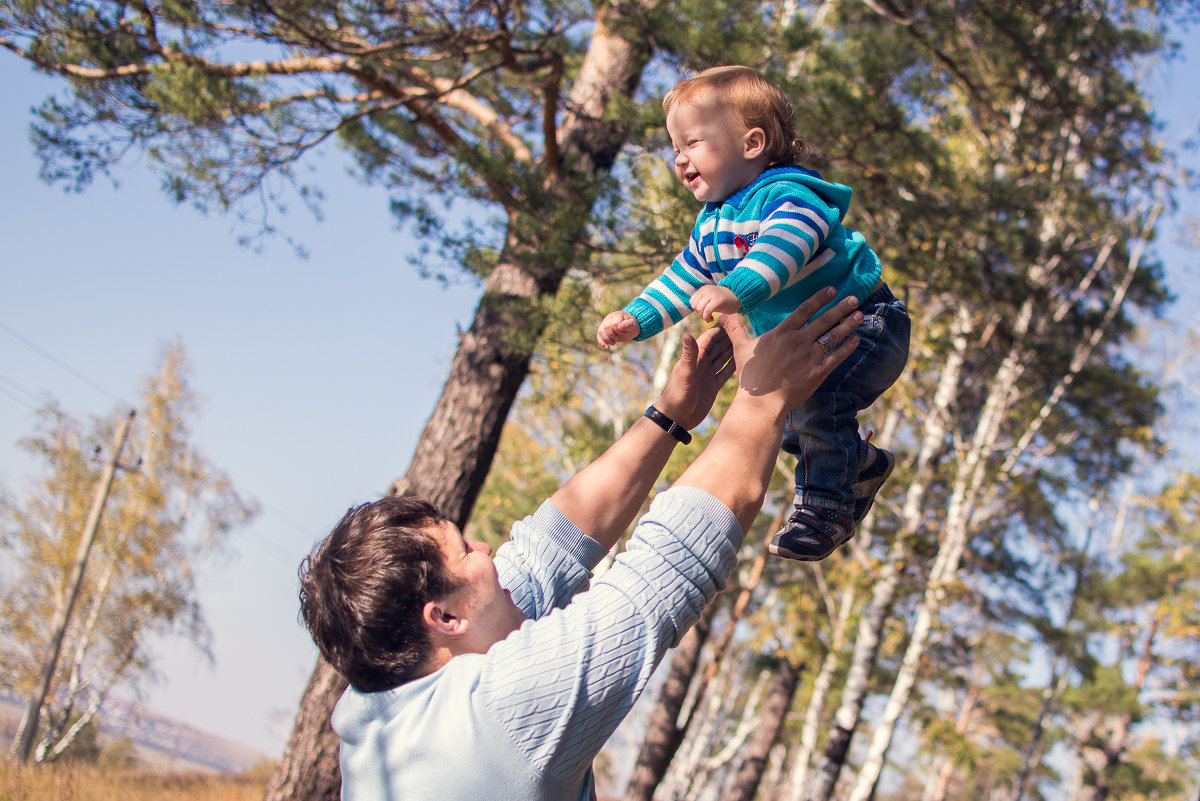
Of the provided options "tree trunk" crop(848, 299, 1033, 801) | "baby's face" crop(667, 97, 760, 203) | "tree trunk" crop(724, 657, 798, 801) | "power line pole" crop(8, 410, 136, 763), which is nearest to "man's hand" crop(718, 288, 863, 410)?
"baby's face" crop(667, 97, 760, 203)

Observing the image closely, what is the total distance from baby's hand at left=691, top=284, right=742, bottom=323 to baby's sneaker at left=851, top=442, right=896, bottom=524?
66 centimetres

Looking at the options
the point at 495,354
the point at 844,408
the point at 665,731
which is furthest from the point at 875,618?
the point at 844,408

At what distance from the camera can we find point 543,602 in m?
1.83

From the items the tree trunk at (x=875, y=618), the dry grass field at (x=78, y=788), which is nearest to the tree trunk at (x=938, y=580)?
the tree trunk at (x=875, y=618)

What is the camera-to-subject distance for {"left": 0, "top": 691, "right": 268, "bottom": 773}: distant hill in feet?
68.4

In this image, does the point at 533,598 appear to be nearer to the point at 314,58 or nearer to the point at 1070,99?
the point at 314,58

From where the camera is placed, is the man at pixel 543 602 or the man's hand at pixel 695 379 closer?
the man at pixel 543 602

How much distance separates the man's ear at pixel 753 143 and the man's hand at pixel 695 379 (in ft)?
1.32

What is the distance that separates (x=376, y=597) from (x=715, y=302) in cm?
79

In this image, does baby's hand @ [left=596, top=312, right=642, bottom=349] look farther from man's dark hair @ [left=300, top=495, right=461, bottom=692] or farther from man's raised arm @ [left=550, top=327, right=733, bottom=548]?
man's dark hair @ [left=300, top=495, right=461, bottom=692]

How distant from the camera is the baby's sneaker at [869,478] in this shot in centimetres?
208

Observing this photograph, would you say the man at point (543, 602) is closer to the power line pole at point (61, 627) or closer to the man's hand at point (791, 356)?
the man's hand at point (791, 356)

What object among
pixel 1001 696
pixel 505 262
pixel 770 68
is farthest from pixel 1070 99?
pixel 1001 696

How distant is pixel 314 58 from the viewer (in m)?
5.98
